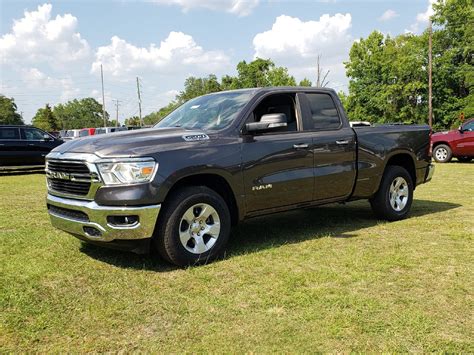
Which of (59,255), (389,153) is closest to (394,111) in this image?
(389,153)

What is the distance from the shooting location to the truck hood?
13.7 ft

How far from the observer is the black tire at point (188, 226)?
4270 mm

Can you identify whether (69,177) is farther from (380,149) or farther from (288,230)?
(380,149)

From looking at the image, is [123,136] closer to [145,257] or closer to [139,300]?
[145,257]

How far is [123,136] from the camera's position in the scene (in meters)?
4.60

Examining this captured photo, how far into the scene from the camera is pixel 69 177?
4402 millimetres

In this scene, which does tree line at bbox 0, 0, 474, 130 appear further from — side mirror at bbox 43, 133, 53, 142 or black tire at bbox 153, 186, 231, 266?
black tire at bbox 153, 186, 231, 266

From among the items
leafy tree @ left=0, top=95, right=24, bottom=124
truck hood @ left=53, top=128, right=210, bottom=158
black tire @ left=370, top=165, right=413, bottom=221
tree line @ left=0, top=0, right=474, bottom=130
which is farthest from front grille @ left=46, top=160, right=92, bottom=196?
leafy tree @ left=0, top=95, right=24, bottom=124

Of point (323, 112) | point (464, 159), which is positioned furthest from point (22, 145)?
point (464, 159)

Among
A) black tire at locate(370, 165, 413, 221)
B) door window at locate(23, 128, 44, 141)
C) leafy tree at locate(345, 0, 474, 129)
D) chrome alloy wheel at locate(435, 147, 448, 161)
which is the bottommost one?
chrome alloy wheel at locate(435, 147, 448, 161)

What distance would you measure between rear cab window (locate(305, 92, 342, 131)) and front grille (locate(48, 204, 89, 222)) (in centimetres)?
282

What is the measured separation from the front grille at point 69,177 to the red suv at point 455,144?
48.0 feet

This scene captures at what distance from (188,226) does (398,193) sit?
11.8ft

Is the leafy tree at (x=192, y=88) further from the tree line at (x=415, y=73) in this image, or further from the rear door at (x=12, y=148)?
the rear door at (x=12, y=148)
